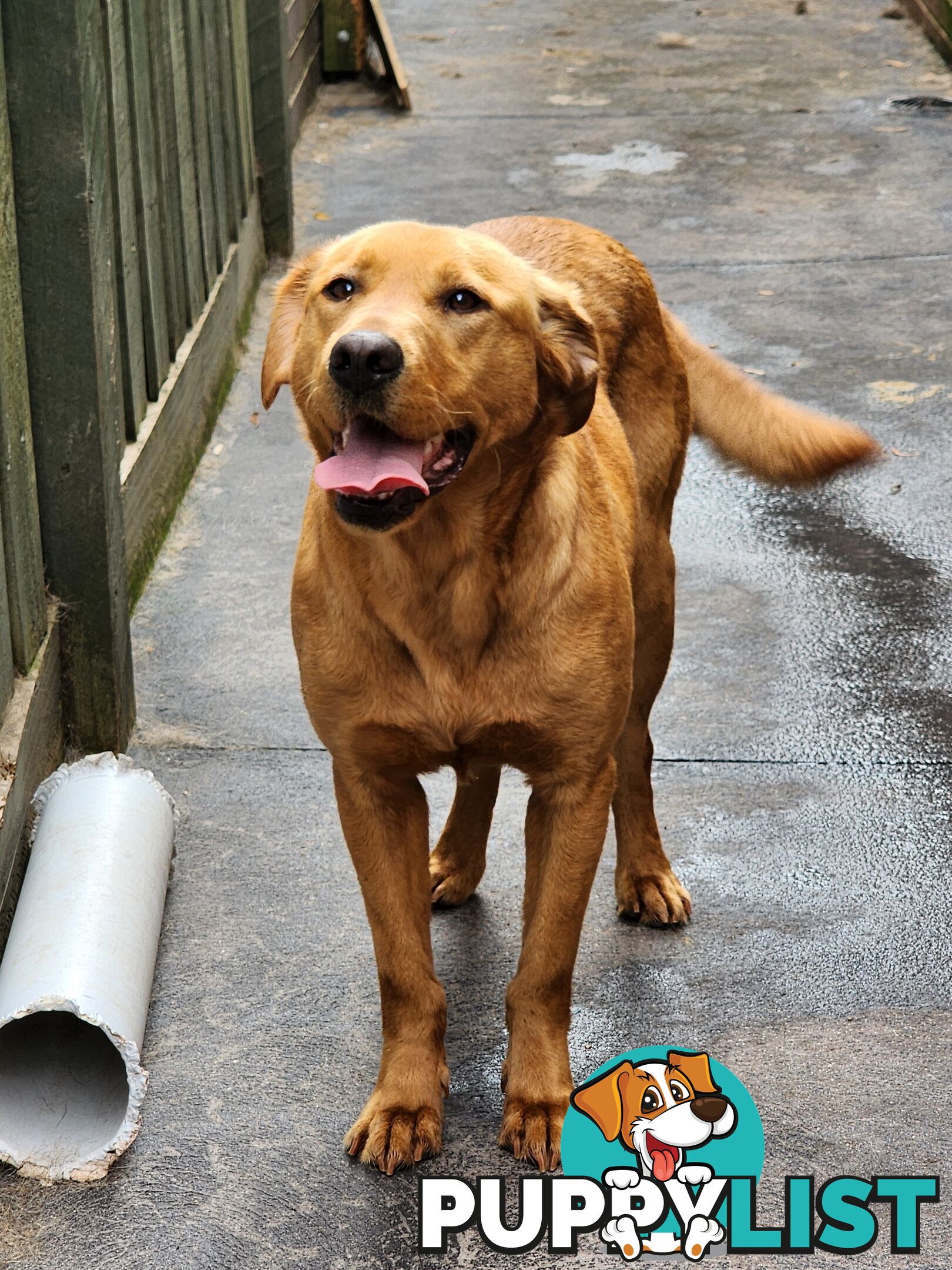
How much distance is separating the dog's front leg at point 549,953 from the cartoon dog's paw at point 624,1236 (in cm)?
18

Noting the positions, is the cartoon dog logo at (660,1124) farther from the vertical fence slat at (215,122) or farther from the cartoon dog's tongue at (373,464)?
the vertical fence slat at (215,122)

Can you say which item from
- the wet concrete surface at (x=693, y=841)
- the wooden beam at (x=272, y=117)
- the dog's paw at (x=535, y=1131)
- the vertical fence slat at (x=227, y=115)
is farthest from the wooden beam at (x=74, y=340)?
the wooden beam at (x=272, y=117)

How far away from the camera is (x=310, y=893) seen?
3680 mm

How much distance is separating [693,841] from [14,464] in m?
1.84

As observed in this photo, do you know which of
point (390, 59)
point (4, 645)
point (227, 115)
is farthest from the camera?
point (390, 59)

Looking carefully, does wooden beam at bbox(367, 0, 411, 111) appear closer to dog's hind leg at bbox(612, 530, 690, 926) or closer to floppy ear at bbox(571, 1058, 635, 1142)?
dog's hind leg at bbox(612, 530, 690, 926)

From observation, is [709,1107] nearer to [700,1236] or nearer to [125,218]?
[700,1236]

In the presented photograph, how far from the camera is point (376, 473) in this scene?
249cm

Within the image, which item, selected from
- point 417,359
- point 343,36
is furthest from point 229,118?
point 417,359

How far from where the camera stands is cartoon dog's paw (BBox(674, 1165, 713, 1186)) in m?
2.69

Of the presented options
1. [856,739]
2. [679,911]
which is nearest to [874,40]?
[856,739]

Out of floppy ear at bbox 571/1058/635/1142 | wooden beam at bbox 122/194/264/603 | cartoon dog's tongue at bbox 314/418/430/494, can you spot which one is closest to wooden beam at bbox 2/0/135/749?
wooden beam at bbox 122/194/264/603

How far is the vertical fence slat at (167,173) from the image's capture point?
17.4ft

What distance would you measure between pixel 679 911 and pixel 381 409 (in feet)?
5.24
